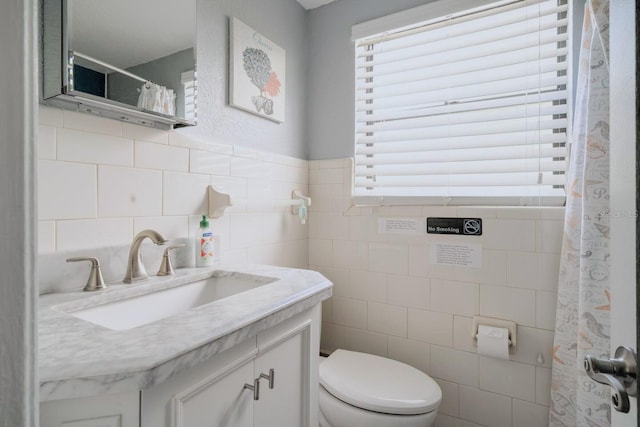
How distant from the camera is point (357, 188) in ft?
5.79

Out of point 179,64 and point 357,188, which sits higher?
point 179,64

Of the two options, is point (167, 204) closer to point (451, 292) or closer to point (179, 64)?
point (179, 64)

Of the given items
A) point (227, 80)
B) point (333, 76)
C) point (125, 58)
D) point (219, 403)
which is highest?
point (333, 76)

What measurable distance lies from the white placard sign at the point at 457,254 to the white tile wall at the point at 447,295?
0.02 meters

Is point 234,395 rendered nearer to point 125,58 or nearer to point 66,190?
point 66,190

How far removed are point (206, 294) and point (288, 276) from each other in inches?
12.1

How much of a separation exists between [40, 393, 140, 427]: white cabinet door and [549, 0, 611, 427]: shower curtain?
1.30m

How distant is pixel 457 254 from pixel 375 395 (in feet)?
2.35

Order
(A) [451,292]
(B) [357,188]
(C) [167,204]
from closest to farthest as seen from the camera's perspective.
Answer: (C) [167,204], (A) [451,292], (B) [357,188]

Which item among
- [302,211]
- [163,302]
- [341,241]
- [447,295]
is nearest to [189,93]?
[163,302]

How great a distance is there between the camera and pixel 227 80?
1.36m

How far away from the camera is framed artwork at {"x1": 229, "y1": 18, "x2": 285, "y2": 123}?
1.37m

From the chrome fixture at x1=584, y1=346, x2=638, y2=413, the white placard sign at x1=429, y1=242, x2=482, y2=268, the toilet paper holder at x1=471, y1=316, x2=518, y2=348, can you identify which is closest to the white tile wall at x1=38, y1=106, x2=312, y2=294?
the white placard sign at x1=429, y1=242, x2=482, y2=268
